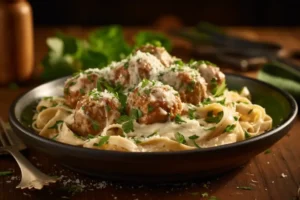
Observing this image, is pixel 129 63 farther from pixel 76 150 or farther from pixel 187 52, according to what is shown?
pixel 187 52

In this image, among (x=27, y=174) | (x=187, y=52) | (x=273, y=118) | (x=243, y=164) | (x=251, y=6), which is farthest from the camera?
(x=251, y=6)

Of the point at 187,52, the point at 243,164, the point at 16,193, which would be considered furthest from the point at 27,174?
the point at 187,52

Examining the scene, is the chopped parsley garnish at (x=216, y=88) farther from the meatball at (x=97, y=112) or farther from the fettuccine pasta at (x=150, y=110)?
the meatball at (x=97, y=112)

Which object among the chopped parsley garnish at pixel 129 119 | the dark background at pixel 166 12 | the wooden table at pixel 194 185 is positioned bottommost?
the dark background at pixel 166 12

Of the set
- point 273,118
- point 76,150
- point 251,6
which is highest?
point 76,150

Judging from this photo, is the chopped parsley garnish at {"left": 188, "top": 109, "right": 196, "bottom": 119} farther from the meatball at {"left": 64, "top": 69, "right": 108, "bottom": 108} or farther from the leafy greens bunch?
the leafy greens bunch

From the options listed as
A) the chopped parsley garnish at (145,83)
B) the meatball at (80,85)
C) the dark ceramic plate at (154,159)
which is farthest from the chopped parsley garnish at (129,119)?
the meatball at (80,85)

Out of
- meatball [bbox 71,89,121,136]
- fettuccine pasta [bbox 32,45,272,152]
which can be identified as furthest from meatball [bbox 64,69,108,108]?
meatball [bbox 71,89,121,136]
